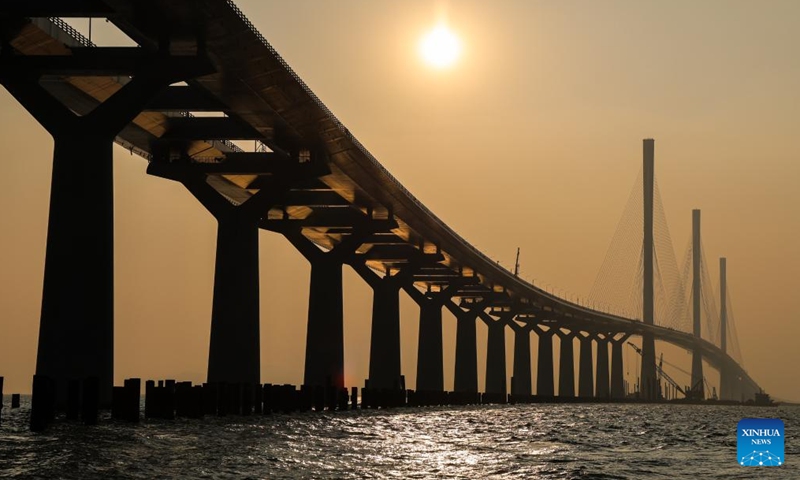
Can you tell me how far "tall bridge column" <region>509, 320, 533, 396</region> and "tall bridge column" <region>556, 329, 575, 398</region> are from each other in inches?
547

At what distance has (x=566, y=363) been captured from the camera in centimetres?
19275

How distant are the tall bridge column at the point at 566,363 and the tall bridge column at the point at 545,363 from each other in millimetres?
4052

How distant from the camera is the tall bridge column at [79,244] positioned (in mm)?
40562

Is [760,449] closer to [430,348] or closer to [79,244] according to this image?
[79,244]

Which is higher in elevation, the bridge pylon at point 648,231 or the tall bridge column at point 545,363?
the bridge pylon at point 648,231

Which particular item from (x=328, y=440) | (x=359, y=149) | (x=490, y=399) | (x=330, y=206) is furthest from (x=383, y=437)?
(x=490, y=399)

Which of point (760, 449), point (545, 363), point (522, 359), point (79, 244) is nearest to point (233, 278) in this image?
point (79, 244)

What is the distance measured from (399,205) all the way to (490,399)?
46987 millimetres

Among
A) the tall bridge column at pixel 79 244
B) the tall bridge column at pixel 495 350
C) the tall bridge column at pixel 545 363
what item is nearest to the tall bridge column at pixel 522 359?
the tall bridge column at pixel 545 363

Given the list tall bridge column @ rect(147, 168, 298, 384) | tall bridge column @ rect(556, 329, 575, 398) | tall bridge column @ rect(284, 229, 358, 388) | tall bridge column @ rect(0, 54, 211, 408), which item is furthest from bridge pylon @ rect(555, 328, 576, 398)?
tall bridge column @ rect(0, 54, 211, 408)

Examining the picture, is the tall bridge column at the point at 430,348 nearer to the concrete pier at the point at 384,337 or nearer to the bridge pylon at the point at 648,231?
the concrete pier at the point at 384,337

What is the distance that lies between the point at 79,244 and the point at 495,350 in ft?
381

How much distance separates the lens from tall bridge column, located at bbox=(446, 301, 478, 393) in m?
134

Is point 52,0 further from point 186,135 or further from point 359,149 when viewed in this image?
point 359,149
